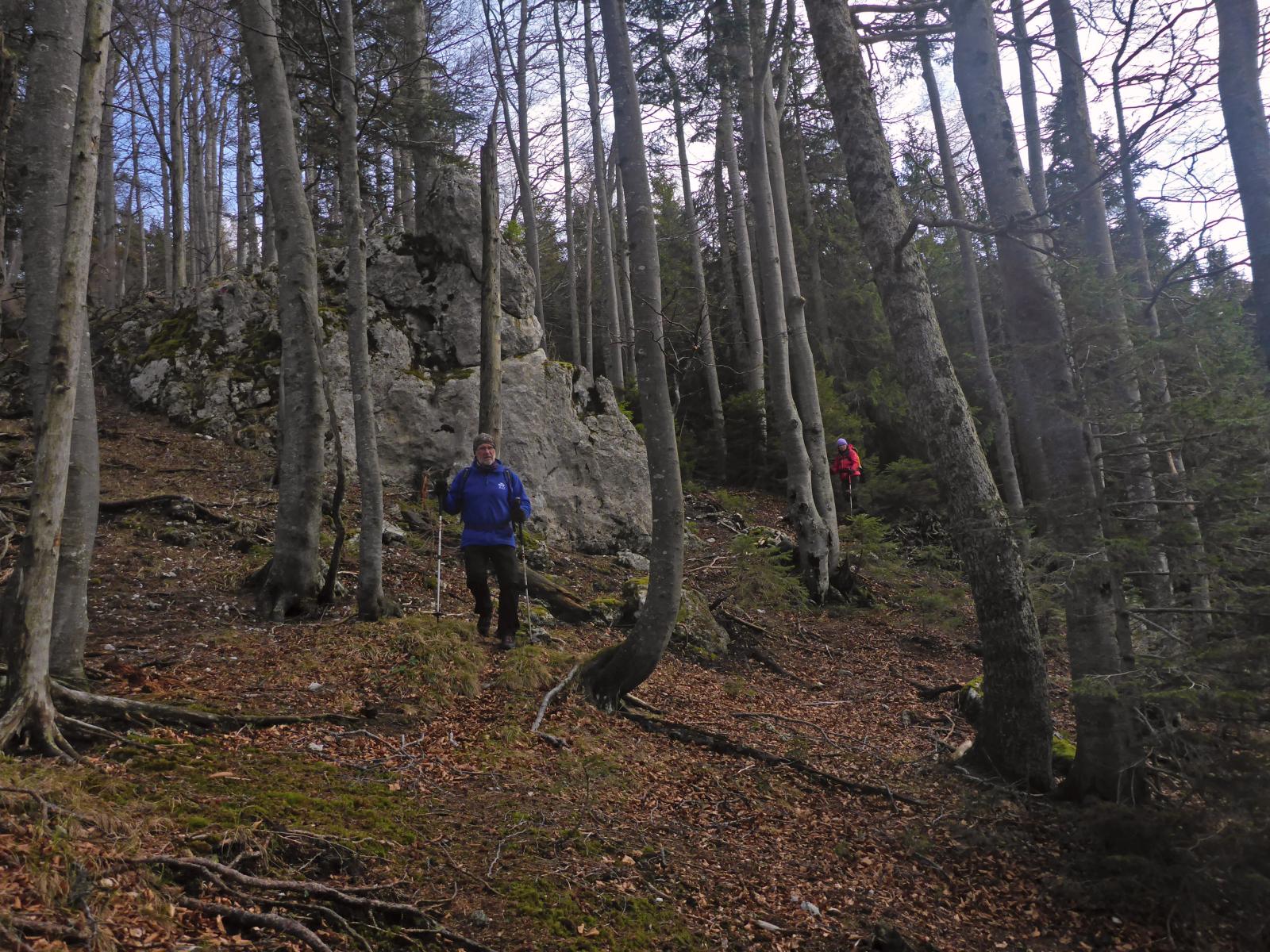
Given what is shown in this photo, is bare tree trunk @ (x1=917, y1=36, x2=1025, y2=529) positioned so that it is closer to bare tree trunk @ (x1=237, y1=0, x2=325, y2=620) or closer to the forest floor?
the forest floor

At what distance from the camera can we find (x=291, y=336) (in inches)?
273

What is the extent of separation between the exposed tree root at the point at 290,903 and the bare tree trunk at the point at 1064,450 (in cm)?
349

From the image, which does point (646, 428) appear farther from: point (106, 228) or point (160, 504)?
point (106, 228)

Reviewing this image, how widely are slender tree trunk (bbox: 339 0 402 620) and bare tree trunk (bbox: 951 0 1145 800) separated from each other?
5.36 meters

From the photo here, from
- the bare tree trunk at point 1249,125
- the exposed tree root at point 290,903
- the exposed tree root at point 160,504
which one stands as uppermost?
the bare tree trunk at point 1249,125

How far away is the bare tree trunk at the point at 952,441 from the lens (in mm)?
5191

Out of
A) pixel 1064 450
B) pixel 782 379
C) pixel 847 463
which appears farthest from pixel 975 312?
pixel 1064 450

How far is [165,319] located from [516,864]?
1254 centimetres

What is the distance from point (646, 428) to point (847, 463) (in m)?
10.3

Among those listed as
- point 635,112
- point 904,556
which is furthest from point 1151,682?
point 904,556

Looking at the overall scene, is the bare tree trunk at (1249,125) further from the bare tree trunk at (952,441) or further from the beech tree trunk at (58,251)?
the beech tree trunk at (58,251)

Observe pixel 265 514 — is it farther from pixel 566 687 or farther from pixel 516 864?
pixel 516 864

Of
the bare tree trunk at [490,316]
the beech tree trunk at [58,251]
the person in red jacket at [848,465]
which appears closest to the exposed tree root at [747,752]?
the beech tree trunk at [58,251]

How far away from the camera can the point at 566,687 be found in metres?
5.95
